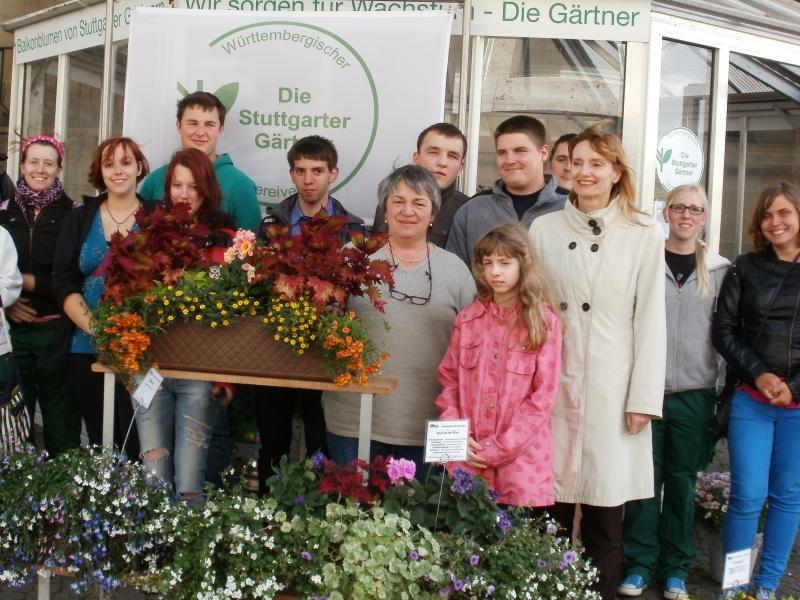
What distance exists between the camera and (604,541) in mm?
3270

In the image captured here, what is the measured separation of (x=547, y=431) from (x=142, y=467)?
1.43 metres

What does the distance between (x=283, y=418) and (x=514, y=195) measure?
57.5 inches

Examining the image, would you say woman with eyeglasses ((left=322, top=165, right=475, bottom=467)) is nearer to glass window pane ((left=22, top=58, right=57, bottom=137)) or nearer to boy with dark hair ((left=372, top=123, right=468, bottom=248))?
boy with dark hair ((left=372, top=123, right=468, bottom=248))

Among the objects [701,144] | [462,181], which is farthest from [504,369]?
[701,144]

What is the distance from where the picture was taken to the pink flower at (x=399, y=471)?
285 cm

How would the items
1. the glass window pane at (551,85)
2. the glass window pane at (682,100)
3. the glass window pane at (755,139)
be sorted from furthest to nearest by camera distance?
the glass window pane at (755,139), the glass window pane at (682,100), the glass window pane at (551,85)

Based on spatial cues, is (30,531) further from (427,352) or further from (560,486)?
(560,486)

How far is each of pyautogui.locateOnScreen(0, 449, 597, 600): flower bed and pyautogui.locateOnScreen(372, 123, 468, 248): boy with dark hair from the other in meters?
1.38

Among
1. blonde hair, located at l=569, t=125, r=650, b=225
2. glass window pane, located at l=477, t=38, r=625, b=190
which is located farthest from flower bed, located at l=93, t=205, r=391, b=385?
glass window pane, located at l=477, t=38, r=625, b=190

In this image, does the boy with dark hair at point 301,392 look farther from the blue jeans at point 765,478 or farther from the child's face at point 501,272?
the blue jeans at point 765,478

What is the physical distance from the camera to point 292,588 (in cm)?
276

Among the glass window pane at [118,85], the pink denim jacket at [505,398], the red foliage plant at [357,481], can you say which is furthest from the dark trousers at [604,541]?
the glass window pane at [118,85]

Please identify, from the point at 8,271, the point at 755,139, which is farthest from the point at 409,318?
the point at 755,139

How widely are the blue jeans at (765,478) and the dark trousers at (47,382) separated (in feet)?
10.3
